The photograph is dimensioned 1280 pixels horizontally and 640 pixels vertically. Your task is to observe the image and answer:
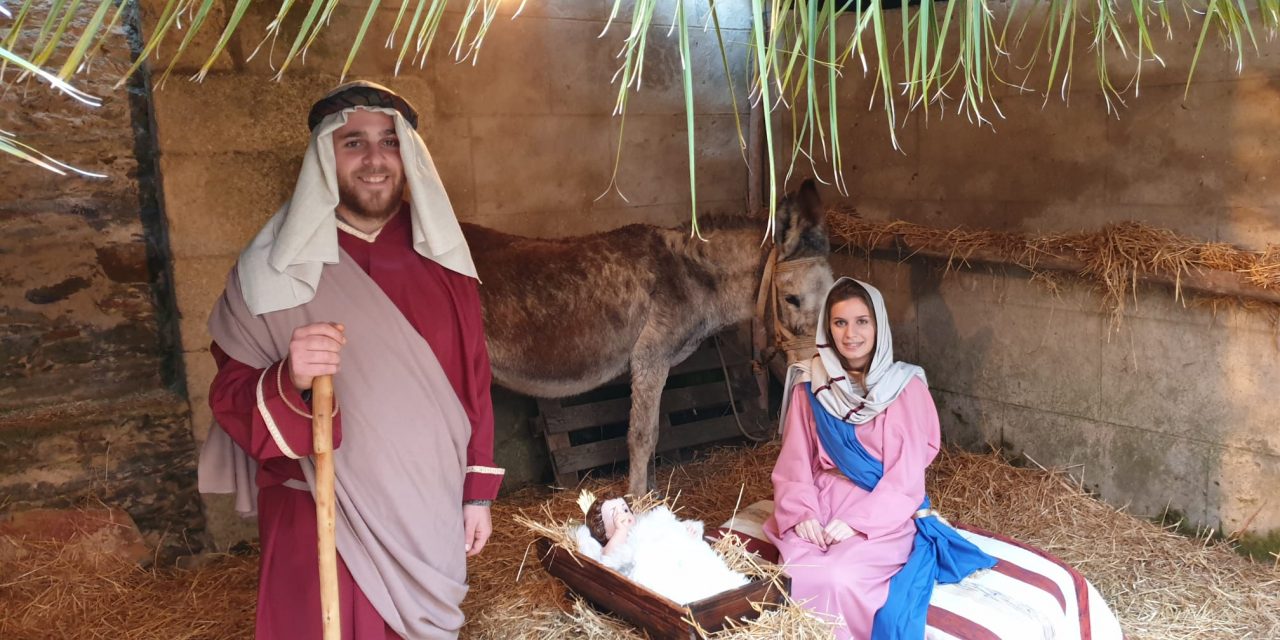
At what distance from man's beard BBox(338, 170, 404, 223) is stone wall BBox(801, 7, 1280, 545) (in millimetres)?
3447

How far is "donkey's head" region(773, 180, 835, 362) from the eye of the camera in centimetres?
460

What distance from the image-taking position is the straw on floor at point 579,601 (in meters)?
3.45

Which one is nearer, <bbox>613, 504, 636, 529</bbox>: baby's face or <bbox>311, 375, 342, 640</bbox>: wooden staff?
<bbox>311, 375, 342, 640</bbox>: wooden staff

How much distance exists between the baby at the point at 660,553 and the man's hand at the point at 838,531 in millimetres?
428

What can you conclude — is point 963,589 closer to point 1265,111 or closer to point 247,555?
point 1265,111

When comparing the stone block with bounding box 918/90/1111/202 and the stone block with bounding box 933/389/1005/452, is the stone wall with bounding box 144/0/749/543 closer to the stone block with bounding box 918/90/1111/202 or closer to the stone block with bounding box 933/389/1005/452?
the stone block with bounding box 918/90/1111/202

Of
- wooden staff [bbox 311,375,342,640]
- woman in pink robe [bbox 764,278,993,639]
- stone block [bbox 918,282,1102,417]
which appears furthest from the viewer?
stone block [bbox 918,282,1102,417]

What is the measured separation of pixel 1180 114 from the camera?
13.0 ft

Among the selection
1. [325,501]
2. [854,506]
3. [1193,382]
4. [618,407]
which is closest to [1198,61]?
[1193,382]

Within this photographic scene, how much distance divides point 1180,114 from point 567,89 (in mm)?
3131

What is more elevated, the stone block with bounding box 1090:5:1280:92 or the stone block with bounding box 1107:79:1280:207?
the stone block with bounding box 1090:5:1280:92

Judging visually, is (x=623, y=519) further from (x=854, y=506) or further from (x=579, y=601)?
(x=854, y=506)

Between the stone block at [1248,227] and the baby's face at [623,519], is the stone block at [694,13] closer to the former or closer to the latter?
the stone block at [1248,227]

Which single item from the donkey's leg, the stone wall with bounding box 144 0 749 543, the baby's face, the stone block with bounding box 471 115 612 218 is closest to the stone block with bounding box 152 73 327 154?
the stone wall with bounding box 144 0 749 543
